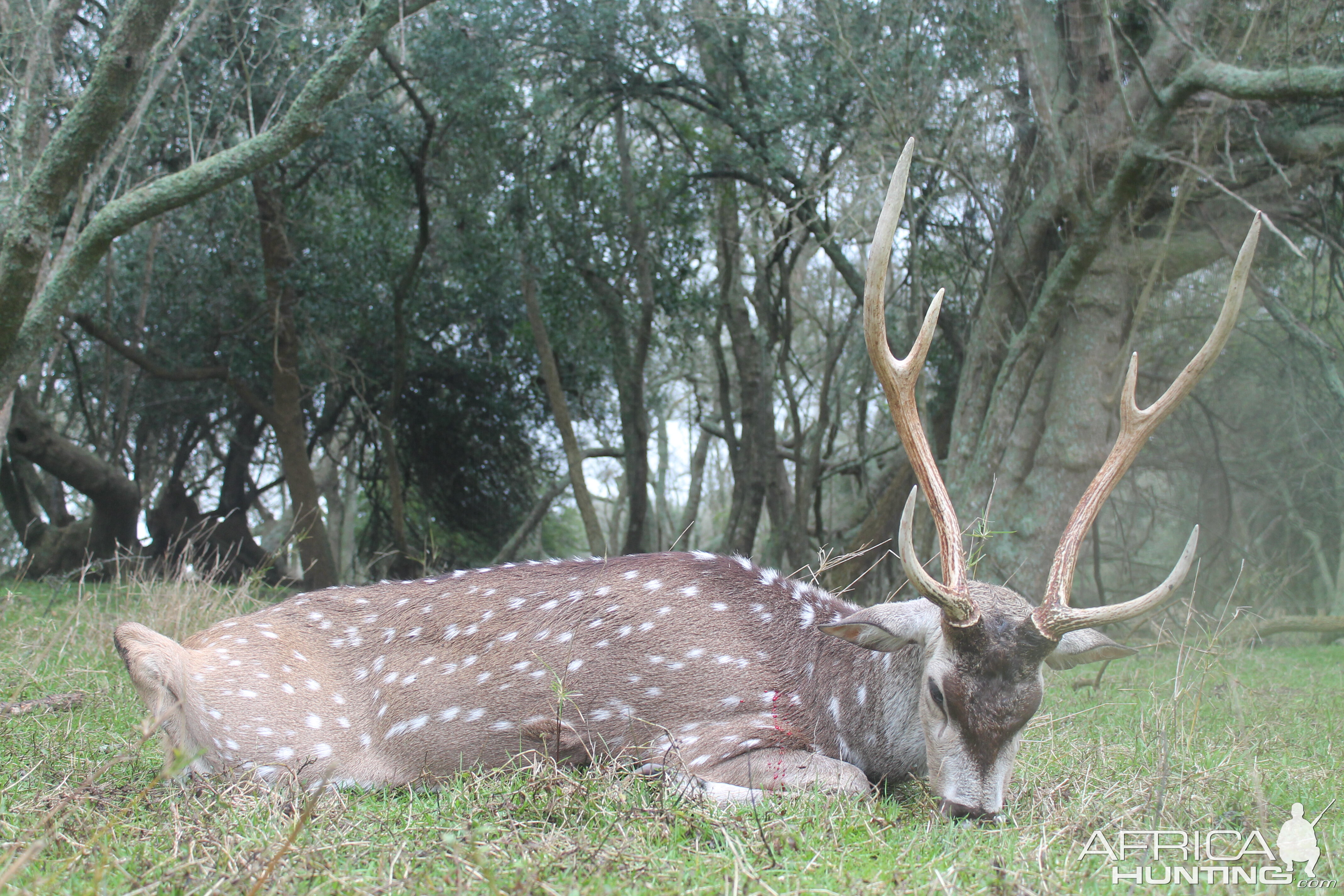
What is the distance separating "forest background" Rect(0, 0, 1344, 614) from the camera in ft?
25.1

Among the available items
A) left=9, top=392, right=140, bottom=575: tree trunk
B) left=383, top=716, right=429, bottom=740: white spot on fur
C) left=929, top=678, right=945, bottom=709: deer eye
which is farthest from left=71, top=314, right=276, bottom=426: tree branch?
left=929, top=678, right=945, bottom=709: deer eye

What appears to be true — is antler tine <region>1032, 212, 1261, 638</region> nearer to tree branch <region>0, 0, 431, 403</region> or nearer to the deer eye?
the deer eye

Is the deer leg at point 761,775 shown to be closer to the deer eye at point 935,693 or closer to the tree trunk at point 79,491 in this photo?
the deer eye at point 935,693

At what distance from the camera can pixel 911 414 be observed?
146 inches

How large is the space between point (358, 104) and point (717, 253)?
4500 mm

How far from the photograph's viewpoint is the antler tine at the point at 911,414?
320cm

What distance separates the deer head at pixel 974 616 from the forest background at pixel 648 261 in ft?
4.47

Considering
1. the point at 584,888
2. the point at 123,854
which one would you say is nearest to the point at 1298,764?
the point at 584,888

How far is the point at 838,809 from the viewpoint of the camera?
3.08 meters

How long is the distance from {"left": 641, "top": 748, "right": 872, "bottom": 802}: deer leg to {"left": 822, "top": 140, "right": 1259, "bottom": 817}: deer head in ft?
0.98

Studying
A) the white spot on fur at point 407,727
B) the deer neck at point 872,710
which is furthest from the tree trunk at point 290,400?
the deer neck at point 872,710

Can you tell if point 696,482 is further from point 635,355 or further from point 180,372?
point 180,372

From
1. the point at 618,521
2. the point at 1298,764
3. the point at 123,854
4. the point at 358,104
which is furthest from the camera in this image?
the point at 618,521

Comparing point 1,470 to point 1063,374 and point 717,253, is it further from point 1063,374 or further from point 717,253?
point 1063,374
